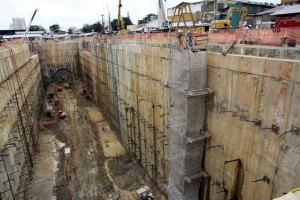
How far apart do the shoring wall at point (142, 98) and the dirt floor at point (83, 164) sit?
1388mm

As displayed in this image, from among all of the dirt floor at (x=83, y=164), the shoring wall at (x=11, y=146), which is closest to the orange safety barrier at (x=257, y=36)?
the dirt floor at (x=83, y=164)

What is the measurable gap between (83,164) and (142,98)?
8.44 metres

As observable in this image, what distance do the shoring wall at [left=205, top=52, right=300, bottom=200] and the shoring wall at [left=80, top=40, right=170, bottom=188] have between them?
13.9 ft

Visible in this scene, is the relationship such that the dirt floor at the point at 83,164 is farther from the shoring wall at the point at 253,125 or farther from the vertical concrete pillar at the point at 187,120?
the shoring wall at the point at 253,125

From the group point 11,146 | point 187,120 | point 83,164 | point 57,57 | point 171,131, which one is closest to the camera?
point 187,120

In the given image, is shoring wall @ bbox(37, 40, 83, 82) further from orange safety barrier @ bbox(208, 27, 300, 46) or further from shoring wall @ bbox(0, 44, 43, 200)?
orange safety barrier @ bbox(208, 27, 300, 46)

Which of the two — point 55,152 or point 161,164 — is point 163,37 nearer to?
point 161,164

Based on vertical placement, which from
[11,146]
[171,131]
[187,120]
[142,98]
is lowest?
[11,146]

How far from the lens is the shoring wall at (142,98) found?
13.5 metres

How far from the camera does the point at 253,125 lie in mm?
7438

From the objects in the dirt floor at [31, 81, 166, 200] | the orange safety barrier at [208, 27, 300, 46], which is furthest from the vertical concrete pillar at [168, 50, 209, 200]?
the dirt floor at [31, 81, 166, 200]

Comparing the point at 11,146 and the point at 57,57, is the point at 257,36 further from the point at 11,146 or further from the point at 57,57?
the point at 57,57

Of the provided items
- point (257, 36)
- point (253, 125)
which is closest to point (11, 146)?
point (253, 125)

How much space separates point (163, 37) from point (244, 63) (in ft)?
25.7
